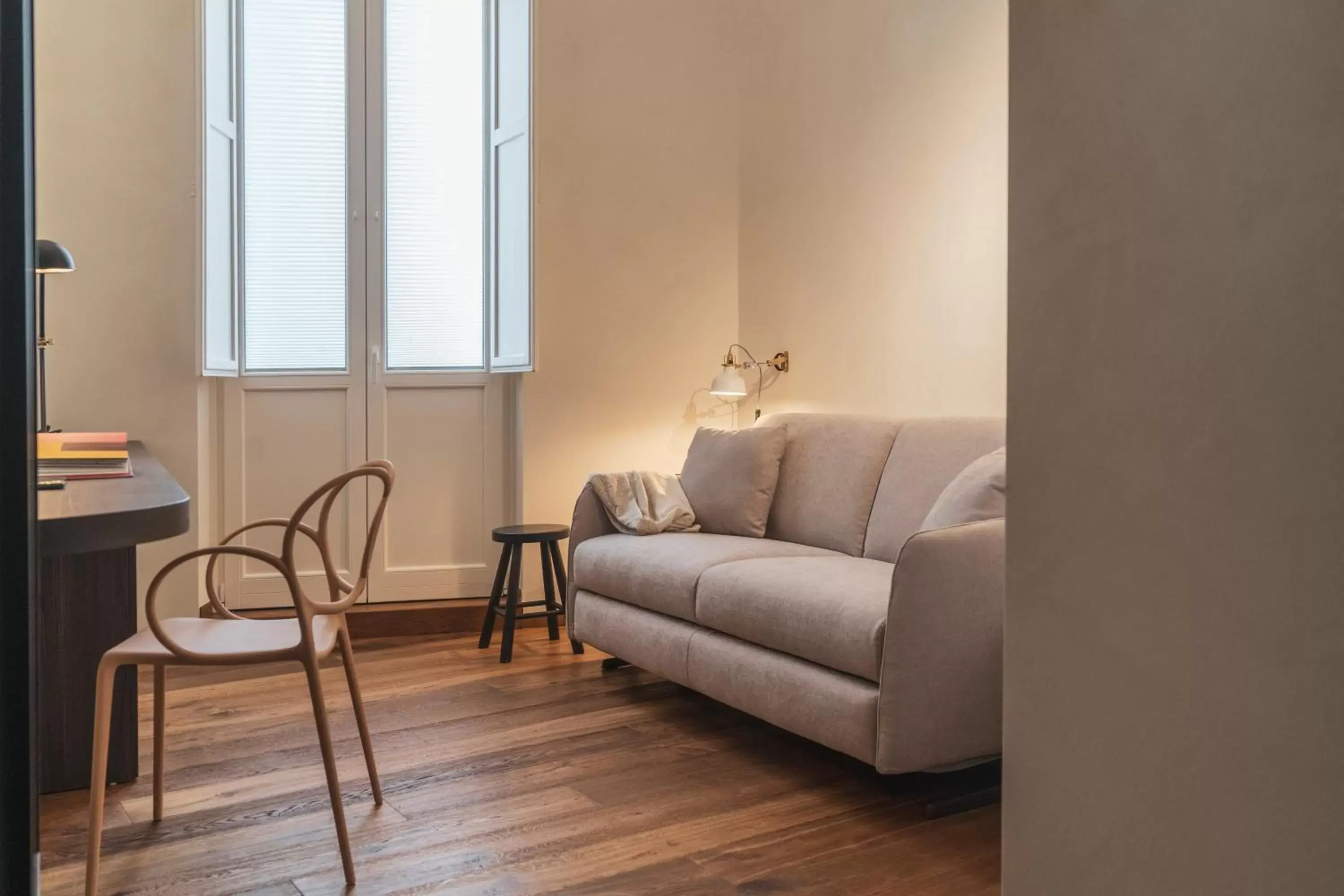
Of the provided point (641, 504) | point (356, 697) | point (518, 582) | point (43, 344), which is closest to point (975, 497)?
point (641, 504)

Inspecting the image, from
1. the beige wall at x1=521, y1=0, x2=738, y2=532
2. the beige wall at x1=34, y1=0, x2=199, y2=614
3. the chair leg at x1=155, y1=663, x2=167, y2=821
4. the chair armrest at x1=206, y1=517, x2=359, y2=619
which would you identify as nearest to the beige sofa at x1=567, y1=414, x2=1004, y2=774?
the beige wall at x1=521, y1=0, x2=738, y2=532

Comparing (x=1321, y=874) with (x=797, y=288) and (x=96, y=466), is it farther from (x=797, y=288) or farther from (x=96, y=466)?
(x=797, y=288)

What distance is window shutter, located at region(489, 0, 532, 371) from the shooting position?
4.26m

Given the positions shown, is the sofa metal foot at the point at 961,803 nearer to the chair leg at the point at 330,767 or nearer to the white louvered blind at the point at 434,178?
the chair leg at the point at 330,767

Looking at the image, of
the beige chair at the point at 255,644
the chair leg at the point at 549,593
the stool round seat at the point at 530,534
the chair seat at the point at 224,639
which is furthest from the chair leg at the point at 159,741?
the chair leg at the point at 549,593

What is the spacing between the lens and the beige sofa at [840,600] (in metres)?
2.41

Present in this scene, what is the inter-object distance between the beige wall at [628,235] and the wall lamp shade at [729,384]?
0.41m

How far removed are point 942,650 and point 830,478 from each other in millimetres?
1290

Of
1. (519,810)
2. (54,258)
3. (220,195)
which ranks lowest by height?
(519,810)

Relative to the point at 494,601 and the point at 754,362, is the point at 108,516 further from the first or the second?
the point at 754,362

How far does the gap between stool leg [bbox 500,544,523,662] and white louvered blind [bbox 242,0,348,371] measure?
4.13ft

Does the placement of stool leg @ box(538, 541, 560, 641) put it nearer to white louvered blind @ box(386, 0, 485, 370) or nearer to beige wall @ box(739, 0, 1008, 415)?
white louvered blind @ box(386, 0, 485, 370)

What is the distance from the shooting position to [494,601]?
412cm

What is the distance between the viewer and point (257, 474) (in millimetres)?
4402
